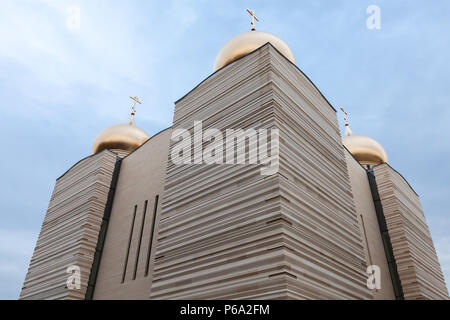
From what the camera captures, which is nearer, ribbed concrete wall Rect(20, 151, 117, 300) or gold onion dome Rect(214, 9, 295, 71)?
gold onion dome Rect(214, 9, 295, 71)

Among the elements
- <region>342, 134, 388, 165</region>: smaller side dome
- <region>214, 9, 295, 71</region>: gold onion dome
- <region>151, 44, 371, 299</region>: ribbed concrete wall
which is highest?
<region>342, 134, 388, 165</region>: smaller side dome

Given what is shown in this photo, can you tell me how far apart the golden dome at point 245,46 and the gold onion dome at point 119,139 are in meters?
5.27

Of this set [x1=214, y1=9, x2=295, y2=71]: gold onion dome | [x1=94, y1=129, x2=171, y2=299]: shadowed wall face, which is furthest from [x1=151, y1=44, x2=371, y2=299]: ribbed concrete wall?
[x1=94, y1=129, x2=171, y2=299]: shadowed wall face

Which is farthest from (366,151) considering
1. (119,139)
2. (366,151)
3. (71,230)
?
(71,230)

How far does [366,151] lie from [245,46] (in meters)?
6.61

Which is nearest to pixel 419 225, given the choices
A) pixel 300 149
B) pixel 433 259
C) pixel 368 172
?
pixel 433 259

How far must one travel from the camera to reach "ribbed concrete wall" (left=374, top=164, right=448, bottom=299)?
25.2 feet

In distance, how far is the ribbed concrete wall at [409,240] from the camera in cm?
770

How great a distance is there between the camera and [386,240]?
27.5ft

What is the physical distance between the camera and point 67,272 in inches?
285

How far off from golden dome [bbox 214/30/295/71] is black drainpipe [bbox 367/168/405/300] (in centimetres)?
416

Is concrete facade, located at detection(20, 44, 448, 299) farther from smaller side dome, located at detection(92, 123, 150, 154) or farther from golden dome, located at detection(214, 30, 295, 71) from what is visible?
smaller side dome, located at detection(92, 123, 150, 154)

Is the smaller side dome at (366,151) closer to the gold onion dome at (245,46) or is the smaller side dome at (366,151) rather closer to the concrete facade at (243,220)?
the concrete facade at (243,220)
